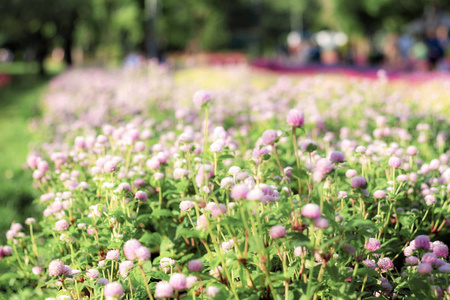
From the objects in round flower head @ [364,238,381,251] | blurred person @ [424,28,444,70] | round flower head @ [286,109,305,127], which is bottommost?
blurred person @ [424,28,444,70]

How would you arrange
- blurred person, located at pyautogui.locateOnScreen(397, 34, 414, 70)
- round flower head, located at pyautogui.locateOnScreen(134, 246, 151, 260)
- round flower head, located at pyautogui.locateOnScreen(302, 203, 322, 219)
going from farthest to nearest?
blurred person, located at pyautogui.locateOnScreen(397, 34, 414, 70)
round flower head, located at pyautogui.locateOnScreen(134, 246, 151, 260)
round flower head, located at pyautogui.locateOnScreen(302, 203, 322, 219)

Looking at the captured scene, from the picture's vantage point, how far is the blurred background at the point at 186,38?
9209 millimetres

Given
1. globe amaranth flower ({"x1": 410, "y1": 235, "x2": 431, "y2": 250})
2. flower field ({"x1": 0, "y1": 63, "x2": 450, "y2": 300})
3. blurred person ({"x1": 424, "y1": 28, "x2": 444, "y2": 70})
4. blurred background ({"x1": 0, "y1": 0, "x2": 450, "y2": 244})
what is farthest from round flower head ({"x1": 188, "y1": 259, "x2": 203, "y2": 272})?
blurred person ({"x1": 424, "y1": 28, "x2": 444, "y2": 70})

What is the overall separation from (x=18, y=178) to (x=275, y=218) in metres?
4.15

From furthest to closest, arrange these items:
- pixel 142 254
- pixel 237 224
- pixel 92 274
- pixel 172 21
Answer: pixel 172 21, pixel 92 274, pixel 237 224, pixel 142 254

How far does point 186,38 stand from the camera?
129 ft

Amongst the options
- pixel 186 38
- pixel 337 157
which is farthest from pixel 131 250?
pixel 186 38

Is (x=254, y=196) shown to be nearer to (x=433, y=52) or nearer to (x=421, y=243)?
(x=421, y=243)

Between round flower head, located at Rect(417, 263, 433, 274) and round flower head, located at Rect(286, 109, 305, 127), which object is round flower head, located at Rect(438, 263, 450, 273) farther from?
round flower head, located at Rect(286, 109, 305, 127)

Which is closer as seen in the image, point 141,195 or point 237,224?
point 237,224

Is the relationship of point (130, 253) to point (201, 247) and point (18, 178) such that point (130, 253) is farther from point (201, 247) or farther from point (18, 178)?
point (18, 178)

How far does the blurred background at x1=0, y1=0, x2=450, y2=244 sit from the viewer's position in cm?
921

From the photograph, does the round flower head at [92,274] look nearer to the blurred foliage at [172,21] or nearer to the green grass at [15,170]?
the green grass at [15,170]

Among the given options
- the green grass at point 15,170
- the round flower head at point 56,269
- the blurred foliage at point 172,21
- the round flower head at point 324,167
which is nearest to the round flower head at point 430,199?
the round flower head at point 324,167
